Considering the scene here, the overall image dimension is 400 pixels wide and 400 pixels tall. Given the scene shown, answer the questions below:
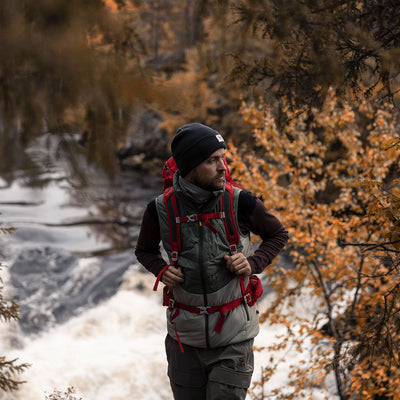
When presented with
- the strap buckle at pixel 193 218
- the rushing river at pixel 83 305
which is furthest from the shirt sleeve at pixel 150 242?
the rushing river at pixel 83 305

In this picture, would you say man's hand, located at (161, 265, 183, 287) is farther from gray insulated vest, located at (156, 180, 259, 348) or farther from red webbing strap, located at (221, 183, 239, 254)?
red webbing strap, located at (221, 183, 239, 254)

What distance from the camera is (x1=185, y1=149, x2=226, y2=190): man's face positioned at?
92.8 inches

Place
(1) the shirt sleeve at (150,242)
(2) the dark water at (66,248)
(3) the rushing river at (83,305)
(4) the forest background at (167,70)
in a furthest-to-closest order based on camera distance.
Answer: (2) the dark water at (66,248) < (3) the rushing river at (83,305) < (1) the shirt sleeve at (150,242) < (4) the forest background at (167,70)

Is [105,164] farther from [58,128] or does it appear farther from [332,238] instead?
[332,238]

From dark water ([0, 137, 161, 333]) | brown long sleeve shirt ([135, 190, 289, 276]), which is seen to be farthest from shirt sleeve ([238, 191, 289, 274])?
dark water ([0, 137, 161, 333])

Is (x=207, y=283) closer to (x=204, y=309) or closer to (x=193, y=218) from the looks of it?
(x=204, y=309)

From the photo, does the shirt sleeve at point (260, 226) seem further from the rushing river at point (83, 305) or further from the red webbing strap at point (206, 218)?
the rushing river at point (83, 305)

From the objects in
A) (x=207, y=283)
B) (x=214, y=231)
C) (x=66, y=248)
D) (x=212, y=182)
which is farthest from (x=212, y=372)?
(x=66, y=248)

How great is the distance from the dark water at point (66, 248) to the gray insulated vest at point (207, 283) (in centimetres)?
544

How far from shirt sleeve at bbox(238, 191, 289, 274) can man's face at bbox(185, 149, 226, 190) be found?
158mm

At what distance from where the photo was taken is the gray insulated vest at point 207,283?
7.72 ft

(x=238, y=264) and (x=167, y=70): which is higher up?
(x=167, y=70)

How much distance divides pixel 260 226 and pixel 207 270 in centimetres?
37

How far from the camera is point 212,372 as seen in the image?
236cm
